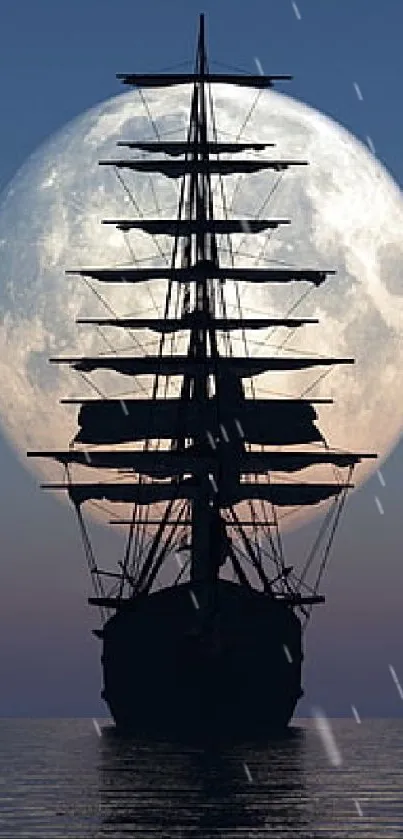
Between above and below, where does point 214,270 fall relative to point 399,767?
above

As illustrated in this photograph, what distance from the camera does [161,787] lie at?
358 feet

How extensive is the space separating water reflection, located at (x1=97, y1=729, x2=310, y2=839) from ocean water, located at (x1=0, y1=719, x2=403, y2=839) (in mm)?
42

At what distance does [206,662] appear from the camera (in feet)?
470

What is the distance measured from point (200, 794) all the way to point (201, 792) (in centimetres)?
107

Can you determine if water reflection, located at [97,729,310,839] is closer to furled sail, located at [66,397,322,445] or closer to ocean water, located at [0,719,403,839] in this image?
ocean water, located at [0,719,403,839]

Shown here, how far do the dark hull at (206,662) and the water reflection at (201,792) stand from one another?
2.93m

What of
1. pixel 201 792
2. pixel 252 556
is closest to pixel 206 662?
pixel 252 556

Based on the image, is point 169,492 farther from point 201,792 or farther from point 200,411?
point 201,792

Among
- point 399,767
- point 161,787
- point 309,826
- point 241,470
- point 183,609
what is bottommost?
point 309,826

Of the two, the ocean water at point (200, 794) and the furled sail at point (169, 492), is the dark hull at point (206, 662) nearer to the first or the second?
the ocean water at point (200, 794)

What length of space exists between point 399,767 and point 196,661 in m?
14.3

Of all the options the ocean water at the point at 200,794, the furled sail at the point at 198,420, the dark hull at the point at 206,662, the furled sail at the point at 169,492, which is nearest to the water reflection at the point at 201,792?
the ocean water at the point at 200,794

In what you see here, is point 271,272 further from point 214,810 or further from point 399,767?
point 214,810

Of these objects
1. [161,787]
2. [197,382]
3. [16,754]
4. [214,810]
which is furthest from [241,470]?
[214,810]
